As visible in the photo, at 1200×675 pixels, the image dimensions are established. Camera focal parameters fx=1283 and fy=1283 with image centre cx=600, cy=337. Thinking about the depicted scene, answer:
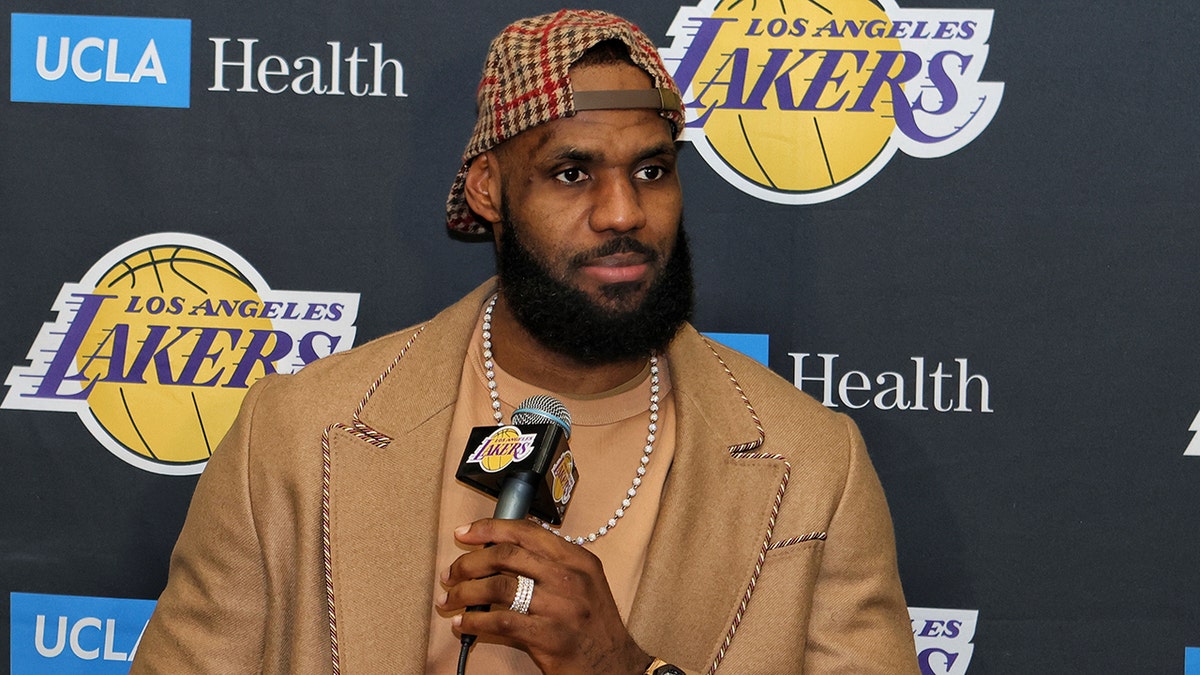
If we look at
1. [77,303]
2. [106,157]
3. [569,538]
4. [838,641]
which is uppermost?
[106,157]

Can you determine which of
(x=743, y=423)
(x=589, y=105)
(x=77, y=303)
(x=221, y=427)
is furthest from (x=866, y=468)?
(x=77, y=303)

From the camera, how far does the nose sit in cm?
175

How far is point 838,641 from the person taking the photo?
71.9 inches

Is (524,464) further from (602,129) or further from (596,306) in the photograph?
(602,129)

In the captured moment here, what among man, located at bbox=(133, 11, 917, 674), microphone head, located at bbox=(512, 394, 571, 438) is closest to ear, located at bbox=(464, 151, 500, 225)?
man, located at bbox=(133, 11, 917, 674)

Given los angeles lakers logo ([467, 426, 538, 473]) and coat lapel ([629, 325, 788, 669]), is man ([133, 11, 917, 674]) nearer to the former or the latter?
coat lapel ([629, 325, 788, 669])

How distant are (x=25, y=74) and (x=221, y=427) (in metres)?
0.69

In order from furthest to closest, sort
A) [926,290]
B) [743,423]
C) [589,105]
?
[926,290] → [743,423] → [589,105]

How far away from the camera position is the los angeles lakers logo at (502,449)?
55.9 inches

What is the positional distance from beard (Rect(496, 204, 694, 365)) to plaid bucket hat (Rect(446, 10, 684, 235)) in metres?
0.14

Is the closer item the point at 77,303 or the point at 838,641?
the point at 838,641

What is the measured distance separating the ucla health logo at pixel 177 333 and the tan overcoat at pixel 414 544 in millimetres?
323

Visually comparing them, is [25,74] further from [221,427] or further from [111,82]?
[221,427]

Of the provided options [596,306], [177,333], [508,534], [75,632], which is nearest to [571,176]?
[596,306]
